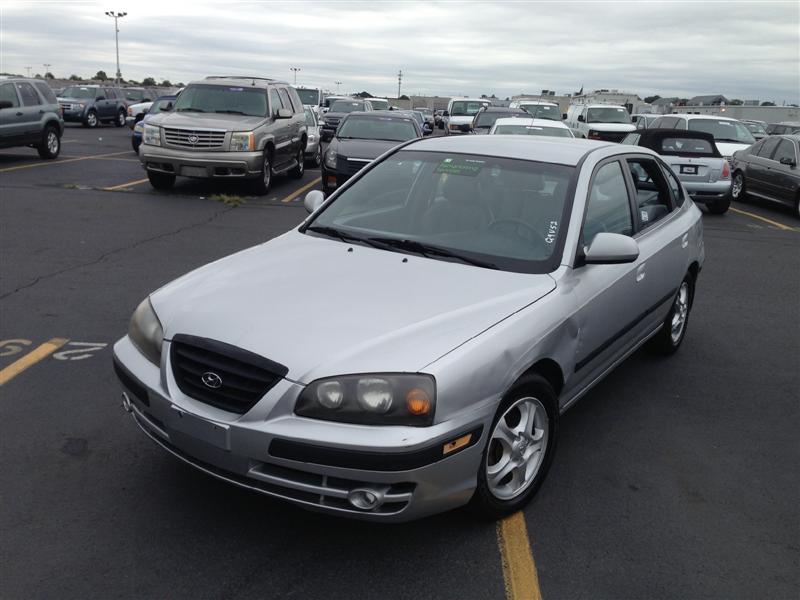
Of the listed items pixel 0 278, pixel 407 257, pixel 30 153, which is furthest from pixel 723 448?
pixel 30 153

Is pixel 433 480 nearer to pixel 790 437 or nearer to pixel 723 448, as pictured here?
pixel 723 448

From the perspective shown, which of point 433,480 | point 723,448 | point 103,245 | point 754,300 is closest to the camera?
point 433,480

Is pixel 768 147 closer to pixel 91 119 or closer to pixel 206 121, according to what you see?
pixel 206 121

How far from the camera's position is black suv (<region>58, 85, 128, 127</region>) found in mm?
32125

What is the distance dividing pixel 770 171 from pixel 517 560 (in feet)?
46.8

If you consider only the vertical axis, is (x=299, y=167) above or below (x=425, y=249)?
below

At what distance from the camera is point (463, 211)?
4059 mm

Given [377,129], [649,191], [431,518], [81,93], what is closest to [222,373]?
[431,518]

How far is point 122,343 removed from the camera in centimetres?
348

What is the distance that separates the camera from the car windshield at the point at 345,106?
1119 inches

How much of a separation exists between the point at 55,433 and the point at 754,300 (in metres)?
6.61

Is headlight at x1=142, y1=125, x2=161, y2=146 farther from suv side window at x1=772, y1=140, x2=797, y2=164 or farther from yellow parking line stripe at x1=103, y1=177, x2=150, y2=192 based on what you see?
suv side window at x1=772, y1=140, x2=797, y2=164

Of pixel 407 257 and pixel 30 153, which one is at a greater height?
pixel 407 257

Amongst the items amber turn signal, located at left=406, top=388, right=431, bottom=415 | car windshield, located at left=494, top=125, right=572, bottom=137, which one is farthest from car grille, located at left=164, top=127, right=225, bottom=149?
amber turn signal, located at left=406, top=388, right=431, bottom=415
